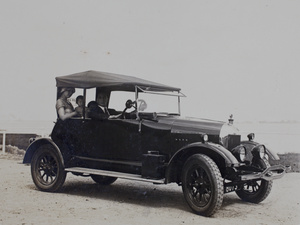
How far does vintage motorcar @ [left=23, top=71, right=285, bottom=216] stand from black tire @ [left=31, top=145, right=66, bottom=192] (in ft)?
0.06

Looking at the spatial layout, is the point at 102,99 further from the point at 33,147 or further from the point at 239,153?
the point at 239,153

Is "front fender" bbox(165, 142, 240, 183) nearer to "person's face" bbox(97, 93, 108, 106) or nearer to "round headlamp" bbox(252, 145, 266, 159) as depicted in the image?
"round headlamp" bbox(252, 145, 266, 159)

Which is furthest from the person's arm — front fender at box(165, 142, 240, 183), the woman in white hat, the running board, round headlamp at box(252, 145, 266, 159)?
round headlamp at box(252, 145, 266, 159)

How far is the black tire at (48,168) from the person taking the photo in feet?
24.7

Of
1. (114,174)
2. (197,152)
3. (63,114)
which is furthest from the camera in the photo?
(63,114)

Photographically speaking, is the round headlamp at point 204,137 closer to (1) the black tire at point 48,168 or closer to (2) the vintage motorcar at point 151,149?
(2) the vintage motorcar at point 151,149

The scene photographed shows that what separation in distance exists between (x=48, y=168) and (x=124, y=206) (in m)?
2.16

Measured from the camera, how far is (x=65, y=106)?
25.8 feet

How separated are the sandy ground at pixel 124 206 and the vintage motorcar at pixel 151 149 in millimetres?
339

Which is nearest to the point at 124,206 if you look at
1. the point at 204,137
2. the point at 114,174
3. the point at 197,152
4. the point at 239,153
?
the point at 114,174

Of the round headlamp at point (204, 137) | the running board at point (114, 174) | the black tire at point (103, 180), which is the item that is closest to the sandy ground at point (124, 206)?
the black tire at point (103, 180)

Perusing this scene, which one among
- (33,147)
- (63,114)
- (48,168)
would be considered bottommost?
(48,168)

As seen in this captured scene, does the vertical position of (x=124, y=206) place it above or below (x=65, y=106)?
below

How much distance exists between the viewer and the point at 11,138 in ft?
52.5
